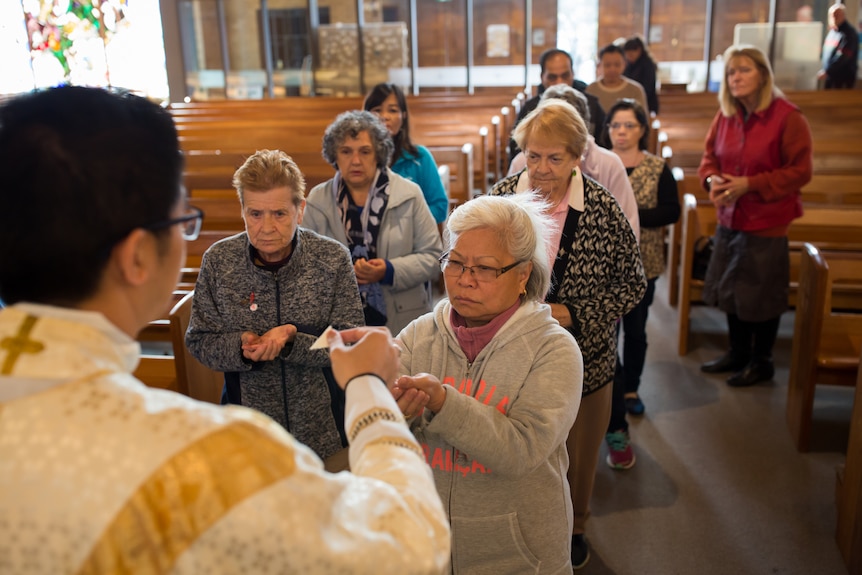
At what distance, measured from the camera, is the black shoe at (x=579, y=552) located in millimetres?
2564

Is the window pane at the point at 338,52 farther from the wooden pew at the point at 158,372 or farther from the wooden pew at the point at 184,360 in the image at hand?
the wooden pew at the point at 184,360

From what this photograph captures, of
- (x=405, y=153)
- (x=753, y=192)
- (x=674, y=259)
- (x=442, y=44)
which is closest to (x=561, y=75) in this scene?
(x=753, y=192)

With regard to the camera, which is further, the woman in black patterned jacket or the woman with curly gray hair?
the woman with curly gray hair

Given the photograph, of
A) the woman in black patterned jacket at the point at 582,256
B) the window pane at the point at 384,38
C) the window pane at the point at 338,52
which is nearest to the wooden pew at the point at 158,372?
the woman in black patterned jacket at the point at 582,256

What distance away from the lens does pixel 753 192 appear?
3.71 m

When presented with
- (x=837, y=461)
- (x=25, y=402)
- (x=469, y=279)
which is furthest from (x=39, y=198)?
(x=837, y=461)

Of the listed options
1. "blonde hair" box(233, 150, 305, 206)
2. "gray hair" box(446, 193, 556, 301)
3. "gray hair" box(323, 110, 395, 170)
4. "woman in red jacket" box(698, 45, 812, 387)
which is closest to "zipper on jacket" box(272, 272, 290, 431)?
"blonde hair" box(233, 150, 305, 206)

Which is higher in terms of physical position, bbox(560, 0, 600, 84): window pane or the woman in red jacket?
bbox(560, 0, 600, 84): window pane

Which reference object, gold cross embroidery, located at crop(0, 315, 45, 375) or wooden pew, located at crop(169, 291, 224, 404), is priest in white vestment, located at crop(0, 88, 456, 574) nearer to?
gold cross embroidery, located at crop(0, 315, 45, 375)

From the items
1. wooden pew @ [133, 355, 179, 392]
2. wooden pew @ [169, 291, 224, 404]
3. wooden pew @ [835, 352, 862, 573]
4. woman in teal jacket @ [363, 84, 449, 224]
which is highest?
woman in teal jacket @ [363, 84, 449, 224]

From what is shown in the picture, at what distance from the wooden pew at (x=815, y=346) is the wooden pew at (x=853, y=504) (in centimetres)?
65

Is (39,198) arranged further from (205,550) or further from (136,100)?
(205,550)

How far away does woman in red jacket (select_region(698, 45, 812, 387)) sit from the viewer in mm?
3594

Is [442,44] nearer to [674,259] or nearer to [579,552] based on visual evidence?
[674,259]
